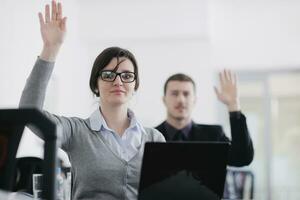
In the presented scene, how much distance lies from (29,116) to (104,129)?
83cm

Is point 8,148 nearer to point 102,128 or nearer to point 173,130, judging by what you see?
point 102,128

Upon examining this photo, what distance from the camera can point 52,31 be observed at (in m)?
1.51

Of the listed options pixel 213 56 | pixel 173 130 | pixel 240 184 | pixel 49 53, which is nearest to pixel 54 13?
pixel 49 53

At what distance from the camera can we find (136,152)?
1.57 meters

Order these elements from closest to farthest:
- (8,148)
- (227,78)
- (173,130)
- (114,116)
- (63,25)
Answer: (8,148), (63,25), (114,116), (227,78), (173,130)

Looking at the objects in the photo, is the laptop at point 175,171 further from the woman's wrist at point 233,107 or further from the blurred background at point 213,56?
the blurred background at point 213,56

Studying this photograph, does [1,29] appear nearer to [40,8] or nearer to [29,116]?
[40,8]

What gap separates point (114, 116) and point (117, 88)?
126 millimetres

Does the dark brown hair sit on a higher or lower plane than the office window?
higher

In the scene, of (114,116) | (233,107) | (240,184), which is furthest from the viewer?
(240,184)

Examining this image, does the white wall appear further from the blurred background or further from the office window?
the office window

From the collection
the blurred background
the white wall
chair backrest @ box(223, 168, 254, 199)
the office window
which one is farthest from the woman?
the office window

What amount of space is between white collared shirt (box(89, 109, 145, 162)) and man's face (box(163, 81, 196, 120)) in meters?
1.20

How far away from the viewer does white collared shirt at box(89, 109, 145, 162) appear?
1569mm
